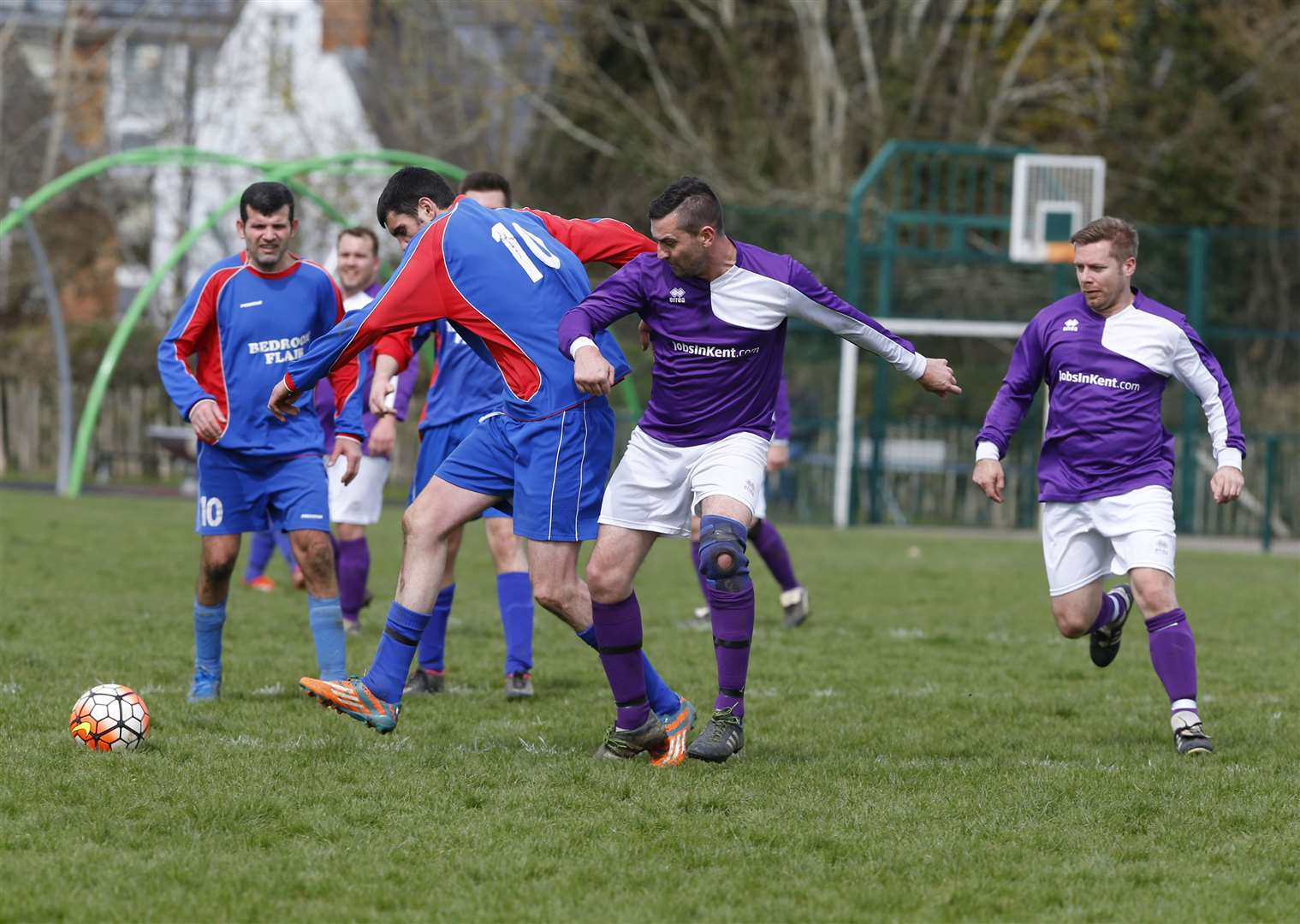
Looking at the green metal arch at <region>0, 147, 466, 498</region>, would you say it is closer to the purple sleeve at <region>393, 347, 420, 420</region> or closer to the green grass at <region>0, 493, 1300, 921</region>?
the purple sleeve at <region>393, 347, 420, 420</region>

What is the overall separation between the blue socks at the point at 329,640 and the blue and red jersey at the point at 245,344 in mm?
649

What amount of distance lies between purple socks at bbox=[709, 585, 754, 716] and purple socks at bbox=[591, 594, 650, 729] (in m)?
0.27

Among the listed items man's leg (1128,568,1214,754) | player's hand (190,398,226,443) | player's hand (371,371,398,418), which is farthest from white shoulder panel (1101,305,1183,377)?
player's hand (190,398,226,443)

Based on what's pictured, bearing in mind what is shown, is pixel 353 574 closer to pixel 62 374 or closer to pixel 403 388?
pixel 403 388

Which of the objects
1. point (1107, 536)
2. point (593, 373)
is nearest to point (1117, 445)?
point (1107, 536)

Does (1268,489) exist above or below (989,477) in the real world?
below

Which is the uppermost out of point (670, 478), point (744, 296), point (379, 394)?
point (744, 296)

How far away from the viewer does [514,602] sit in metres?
7.73

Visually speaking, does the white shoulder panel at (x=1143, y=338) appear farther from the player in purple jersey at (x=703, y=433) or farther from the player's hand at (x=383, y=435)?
the player's hand at (x=383, y=435)

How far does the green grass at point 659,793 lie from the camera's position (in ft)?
14.0

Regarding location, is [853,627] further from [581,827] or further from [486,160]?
[486,160]

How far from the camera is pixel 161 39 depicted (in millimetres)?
34219

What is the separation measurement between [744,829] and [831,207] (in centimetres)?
2301

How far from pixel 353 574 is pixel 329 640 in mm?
2575
